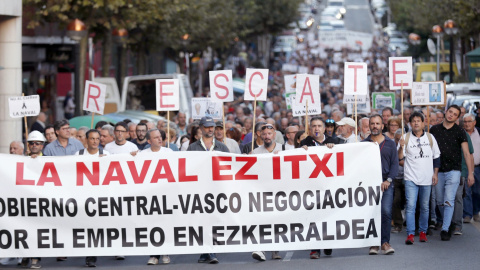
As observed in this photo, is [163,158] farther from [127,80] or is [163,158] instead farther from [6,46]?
[127,80]

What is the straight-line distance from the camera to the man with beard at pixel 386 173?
1276 cm

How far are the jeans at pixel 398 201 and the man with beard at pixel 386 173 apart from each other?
2.02 meters

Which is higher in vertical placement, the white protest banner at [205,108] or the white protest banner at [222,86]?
the white protest banner at [222,86]

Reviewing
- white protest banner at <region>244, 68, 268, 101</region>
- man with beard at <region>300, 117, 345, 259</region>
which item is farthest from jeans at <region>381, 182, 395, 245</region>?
white protest banner at <region>244, 68, 268, 101</region>

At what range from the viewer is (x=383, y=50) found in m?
80.7

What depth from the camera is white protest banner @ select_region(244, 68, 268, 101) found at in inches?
590

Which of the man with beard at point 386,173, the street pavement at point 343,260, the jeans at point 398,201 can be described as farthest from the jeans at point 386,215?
the jeans at point 398,201

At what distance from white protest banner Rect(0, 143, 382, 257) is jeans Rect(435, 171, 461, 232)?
2.05m

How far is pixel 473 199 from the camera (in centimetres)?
1650

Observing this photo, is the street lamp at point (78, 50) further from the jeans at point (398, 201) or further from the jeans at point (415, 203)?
the jeans at point (415, 203)

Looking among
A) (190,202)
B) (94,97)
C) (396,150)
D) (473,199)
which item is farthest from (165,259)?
(473,199)

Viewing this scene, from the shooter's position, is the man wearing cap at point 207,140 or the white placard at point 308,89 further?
the white placard at point 308,89

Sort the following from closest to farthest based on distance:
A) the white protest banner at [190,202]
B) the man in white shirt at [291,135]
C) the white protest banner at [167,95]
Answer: the white protest banner at [190,202]
the man in white shirt at [291,135]
the white protest banner at [167,95]

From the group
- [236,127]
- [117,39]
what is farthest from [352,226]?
[117,39]
